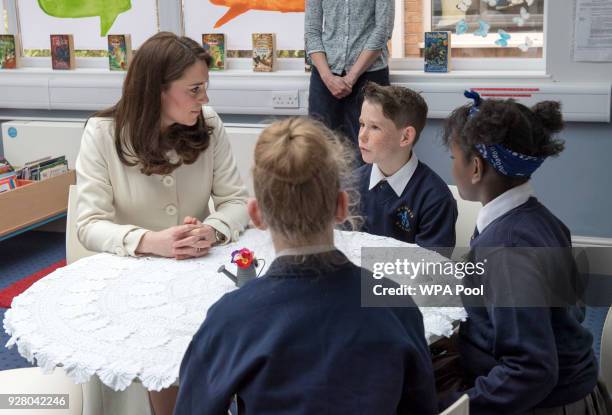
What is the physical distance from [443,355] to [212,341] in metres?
0.81

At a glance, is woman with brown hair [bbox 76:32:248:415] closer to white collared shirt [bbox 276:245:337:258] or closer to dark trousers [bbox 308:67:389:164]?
white collared shirt [bbox 276:245:337:258]

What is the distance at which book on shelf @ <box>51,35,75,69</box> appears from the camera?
5027mm

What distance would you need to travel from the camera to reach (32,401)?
2.02 meters

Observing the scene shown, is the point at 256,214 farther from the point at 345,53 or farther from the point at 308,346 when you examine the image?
the point at 345,53

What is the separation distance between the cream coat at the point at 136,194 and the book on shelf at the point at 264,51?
6.59ft

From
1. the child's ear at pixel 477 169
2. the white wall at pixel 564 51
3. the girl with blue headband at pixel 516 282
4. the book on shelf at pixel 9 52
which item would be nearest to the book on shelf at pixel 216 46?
the book on shelf at pixel 9 52

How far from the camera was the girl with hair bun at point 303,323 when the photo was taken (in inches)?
48.9

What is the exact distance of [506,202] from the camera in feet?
5.82

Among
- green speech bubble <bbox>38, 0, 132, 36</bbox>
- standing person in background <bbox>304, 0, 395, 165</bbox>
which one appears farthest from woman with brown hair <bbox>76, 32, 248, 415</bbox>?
green speech bubble <bbox>38, 0, 132, 36</bbox>

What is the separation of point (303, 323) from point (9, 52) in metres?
4.52

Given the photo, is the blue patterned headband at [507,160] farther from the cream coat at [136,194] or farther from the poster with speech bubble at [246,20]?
the poster with speech bubble at [246,20]

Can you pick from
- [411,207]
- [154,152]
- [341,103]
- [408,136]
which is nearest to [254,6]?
[341,103]

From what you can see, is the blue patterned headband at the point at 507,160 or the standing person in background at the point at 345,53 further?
the standing person in background at the point at 345,53

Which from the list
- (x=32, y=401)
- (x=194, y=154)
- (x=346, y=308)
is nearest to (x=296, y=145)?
(x=346, y=308)
